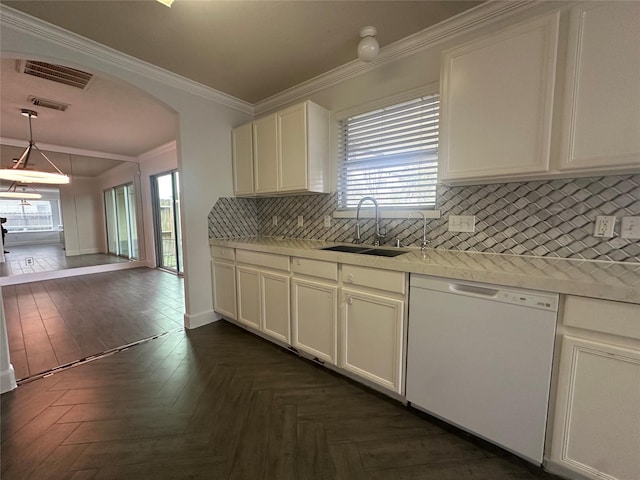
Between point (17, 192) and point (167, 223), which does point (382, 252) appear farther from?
point (17, 192)

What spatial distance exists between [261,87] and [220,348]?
2678 mm

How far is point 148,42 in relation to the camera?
2100mm

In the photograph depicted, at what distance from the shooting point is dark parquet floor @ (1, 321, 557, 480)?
1351 millimetres

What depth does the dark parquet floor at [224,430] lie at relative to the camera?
4.43 ft

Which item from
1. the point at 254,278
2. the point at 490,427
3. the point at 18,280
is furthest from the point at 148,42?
the point at 18,280

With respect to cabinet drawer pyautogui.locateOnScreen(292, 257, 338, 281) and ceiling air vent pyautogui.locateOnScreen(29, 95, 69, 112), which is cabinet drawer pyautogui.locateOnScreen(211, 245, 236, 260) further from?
ceiling air vent pyautogui.locateOnScreen(29, 95, 69, 112)

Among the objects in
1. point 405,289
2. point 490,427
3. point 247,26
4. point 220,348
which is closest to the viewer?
point 490,427

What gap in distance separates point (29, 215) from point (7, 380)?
191 inches

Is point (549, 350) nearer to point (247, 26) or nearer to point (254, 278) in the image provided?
point (254, 278)

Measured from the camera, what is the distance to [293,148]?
2.61m

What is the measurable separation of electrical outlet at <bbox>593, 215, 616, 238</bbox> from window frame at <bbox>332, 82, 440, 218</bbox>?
2.81ft

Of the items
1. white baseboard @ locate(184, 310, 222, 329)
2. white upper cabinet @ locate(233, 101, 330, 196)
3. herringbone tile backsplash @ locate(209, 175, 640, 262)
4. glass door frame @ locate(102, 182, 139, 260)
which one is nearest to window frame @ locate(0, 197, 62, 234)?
glass door frame @ locate(102, 182, 139, 260)

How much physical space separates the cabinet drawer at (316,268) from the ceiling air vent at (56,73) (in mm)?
2575

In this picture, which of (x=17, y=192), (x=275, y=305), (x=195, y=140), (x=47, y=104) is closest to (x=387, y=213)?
(x=275, y=305)
